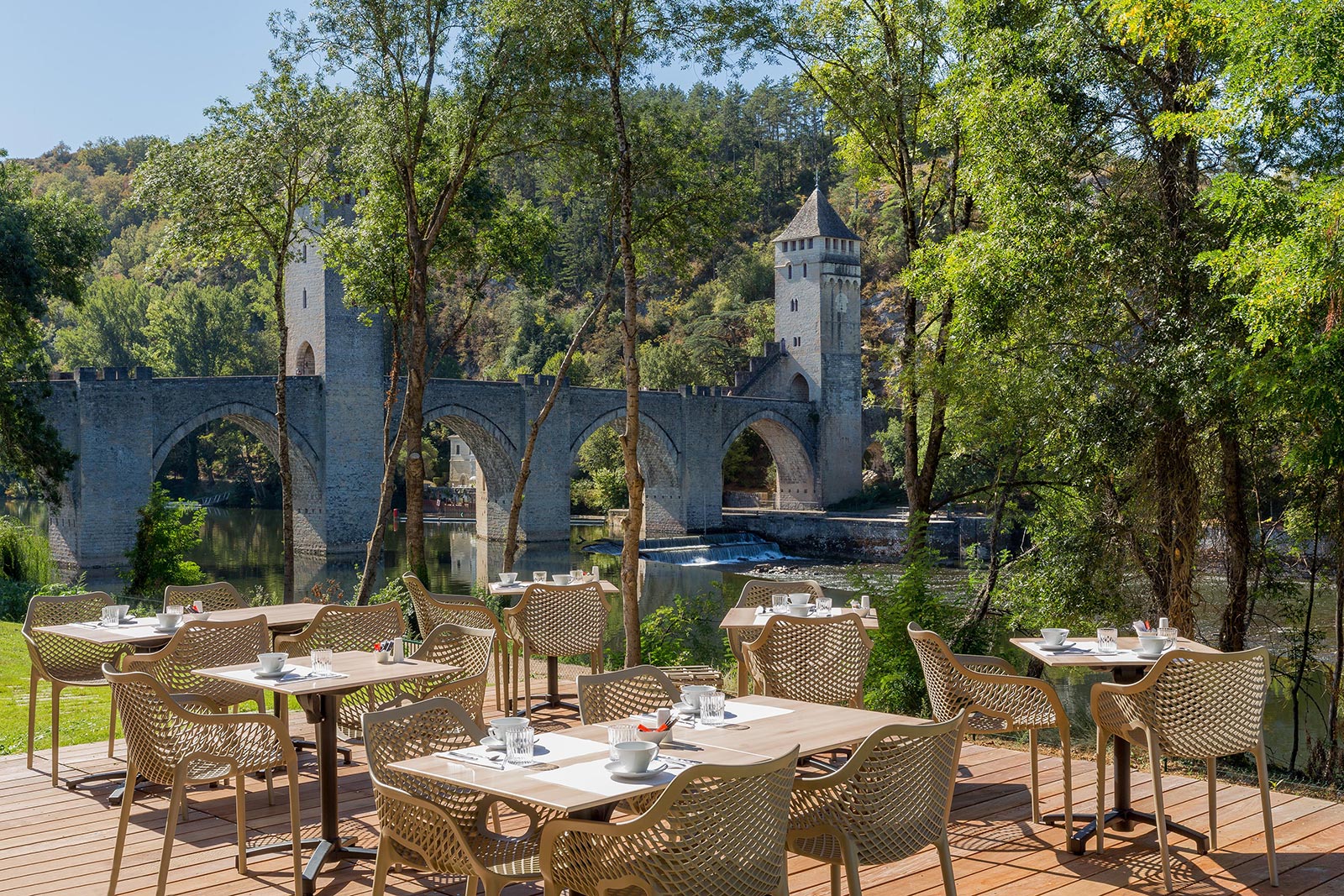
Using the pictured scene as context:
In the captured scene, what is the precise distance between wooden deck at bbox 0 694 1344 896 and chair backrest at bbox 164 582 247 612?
127 cm

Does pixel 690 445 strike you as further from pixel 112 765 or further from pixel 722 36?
pixel 112 765

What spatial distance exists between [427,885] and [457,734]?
0.70m

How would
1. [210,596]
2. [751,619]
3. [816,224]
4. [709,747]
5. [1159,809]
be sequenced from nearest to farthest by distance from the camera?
[709,747], [1159,809], [751,619], [210,596], [816,224]

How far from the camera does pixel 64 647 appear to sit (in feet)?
17.1

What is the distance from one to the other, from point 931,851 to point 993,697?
666mm

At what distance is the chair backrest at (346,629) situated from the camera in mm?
5137

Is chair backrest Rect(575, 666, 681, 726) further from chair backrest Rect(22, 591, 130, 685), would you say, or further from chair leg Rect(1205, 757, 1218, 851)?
chair backrest Rect(22, 591, 130, 685)

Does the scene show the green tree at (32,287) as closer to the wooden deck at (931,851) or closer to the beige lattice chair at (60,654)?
the beige lattice chair at (60,654)

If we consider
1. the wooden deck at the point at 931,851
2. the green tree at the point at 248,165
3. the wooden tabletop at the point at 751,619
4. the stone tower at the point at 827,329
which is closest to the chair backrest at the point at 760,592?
the wooden tabletop at the point at 751,619

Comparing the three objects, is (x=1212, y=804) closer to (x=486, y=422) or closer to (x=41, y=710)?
(x=41, y=710)

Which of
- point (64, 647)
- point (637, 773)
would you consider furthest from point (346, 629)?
point (637, 773)

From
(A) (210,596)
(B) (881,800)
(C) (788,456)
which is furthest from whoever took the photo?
(C) (788,456)

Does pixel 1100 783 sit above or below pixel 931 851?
above

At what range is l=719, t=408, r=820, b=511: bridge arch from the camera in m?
37.5
